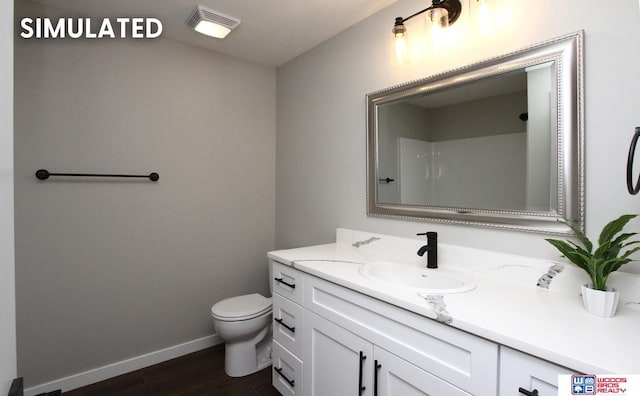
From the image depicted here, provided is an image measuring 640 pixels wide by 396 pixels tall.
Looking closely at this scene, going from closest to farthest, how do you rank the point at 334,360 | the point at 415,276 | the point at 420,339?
the point at 420,339, the point at 334,360, the point at 415,276

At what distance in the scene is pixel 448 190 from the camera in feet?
5.06

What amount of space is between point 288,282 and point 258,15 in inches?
66.5

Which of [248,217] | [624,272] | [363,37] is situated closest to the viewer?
[624,272]

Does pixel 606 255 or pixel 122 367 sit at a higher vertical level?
pixel 606 255

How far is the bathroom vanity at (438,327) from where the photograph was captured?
80 cm

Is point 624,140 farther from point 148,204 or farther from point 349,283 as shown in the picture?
point 148,204

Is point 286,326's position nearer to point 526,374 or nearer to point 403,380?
point 403,380

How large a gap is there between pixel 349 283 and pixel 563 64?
120 cm

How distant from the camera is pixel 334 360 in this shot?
1.38 m

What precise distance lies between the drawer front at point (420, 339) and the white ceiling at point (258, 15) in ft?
5.38

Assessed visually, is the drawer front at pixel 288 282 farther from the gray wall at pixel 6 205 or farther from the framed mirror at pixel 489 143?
the gray wall at pixel 6 205

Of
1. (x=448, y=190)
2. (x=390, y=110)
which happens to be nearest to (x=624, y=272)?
(x=448, y=190)

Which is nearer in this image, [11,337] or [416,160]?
[11,337]

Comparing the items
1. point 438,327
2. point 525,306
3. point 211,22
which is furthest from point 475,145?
point 211,22
